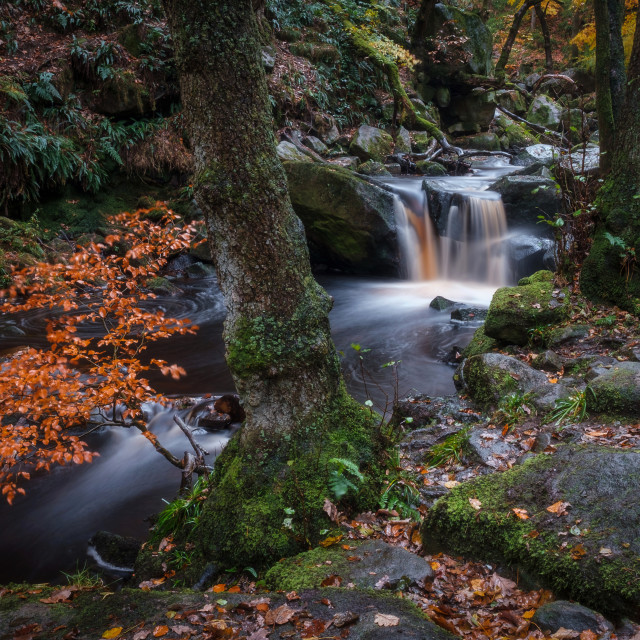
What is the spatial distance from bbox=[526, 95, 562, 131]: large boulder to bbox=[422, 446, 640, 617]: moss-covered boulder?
2236cm

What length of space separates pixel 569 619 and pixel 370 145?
604 inches

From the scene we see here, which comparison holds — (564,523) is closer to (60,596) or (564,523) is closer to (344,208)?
(60,596)

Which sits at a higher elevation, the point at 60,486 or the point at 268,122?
the point at 268,122

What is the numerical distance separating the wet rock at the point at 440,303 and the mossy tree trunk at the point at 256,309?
23.1 ft

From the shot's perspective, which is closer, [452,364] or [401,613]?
[401,613]

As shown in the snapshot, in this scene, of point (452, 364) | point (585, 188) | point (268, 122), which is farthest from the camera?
point (452, 364)

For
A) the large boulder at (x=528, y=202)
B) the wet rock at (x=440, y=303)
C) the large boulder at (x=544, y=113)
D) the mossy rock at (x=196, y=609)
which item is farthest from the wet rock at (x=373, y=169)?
the mossy rock at (x=196, y=609)

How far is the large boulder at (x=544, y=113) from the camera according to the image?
21.4 metres

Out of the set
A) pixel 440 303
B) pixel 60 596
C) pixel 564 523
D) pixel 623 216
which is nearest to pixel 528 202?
pixel 440 303

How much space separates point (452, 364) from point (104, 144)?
1064 centimetres

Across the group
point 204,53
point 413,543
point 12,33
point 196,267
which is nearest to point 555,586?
point 413,543

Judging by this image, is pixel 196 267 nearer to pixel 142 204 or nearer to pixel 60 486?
pixel 142 204

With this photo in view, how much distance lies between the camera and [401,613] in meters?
1.96

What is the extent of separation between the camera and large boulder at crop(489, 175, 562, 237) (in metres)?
10.5
